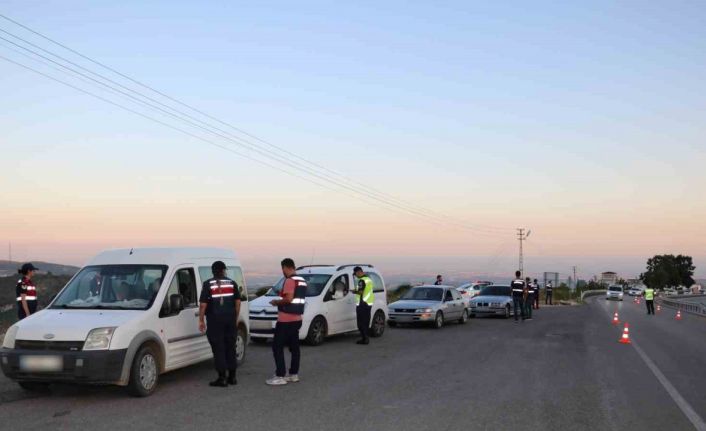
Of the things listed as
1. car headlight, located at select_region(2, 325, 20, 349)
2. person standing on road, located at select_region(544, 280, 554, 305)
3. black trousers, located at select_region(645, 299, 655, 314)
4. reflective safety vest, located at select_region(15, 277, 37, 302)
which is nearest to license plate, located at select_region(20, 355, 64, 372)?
car headlight, located at select_region(2, 325, 20, 349)

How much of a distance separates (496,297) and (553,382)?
61.7 feet

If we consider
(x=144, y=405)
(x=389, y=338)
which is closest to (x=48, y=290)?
(x=389, y=338)

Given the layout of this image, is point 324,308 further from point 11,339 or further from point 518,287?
point 518,287

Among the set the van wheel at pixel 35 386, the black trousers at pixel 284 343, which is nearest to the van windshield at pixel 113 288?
the van wheel at pixel 35 386

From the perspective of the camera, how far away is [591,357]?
14625mm

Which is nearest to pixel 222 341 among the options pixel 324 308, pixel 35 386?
pixel 35 386

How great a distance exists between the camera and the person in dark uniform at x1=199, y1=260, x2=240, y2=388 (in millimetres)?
10109

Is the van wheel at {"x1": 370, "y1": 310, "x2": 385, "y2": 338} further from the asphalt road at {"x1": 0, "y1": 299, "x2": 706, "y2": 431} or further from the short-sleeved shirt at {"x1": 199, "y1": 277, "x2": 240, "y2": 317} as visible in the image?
the short-sleeved shirt at {"x1": 199, "y1": 277, "x2": 240, "y2": 317}

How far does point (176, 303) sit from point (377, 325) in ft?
30.8

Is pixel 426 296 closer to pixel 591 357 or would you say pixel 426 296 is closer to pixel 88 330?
pixel 591 357

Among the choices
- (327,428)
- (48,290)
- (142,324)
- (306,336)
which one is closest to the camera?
(327,428)

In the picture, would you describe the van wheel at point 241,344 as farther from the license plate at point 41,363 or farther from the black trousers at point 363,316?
the black trousers at point 363,316

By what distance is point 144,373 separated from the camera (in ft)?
30.7

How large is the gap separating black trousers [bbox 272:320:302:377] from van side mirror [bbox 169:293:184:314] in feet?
4.86
